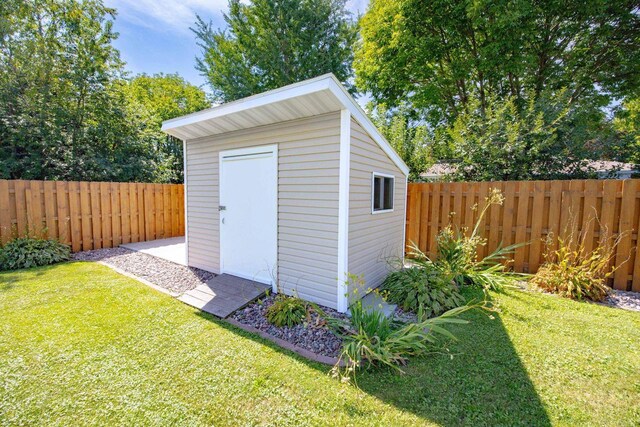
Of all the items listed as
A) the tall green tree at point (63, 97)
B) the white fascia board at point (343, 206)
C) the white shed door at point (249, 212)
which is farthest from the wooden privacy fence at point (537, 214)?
the tall green tree at point (63, 97)

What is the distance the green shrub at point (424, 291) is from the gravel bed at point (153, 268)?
3.09 meters

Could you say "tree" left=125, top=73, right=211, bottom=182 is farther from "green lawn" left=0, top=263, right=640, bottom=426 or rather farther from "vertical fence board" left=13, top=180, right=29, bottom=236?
"green lawn" left=0, top=263, right=640, bottom=426

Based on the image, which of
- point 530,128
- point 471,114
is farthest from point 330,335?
point 471,114

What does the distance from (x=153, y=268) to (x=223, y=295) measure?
7.38 feet

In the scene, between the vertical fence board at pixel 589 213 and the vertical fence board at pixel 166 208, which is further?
the vertical fence board at pixel 166 208

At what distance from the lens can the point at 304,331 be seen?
2.93m

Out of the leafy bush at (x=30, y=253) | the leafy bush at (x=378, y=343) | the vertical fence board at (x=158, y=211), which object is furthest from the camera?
the vertical fence board at (x=158, y=211)

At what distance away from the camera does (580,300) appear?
3.77m

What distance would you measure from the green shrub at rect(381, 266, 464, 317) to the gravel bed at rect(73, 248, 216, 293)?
3.09m

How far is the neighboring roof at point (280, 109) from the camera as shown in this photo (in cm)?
297

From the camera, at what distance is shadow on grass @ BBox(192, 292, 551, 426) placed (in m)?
1.86

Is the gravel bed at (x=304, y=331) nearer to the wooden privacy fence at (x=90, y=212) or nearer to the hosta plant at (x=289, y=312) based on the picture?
the hosta plant at (x=289, y=312)

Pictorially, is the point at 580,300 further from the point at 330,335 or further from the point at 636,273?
the point at 330,335

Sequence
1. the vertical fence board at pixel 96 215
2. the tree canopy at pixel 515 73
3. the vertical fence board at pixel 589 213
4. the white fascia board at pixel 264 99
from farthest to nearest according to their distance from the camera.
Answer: the vertical fence board at pixel 96 215 < the tree canopy at pixel 515 73 < the vertical fence board at pixel 589 213 < the white fascia board at pixel 264 99
